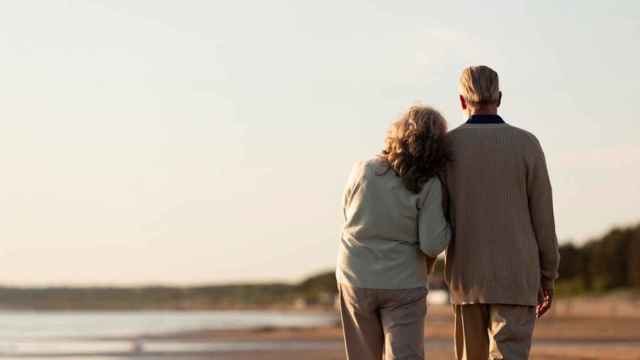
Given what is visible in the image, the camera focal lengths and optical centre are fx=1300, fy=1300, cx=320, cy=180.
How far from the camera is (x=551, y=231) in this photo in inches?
234

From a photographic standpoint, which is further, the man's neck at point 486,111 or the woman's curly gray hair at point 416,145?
the man's neck at point 486,111

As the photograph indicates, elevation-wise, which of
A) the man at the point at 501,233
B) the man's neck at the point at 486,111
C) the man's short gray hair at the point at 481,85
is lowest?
the man at the point at 501,233

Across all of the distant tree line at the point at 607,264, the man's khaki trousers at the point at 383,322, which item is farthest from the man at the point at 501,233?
the distant tree line at the point at 607,264

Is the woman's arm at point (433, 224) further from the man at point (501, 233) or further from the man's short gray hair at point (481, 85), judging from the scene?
the man's short gray hair at point (481, 85)

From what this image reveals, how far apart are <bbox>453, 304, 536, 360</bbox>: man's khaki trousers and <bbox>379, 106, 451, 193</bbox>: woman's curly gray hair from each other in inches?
26.7

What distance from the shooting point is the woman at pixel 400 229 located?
5.82 metres

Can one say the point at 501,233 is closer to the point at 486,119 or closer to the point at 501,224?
the point at 501,224

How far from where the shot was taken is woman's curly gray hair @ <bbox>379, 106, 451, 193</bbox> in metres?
5.81

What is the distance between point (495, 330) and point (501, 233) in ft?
1.48

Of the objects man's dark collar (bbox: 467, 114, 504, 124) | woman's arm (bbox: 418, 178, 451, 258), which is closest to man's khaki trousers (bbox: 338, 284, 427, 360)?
woman's arm (bbox: 418, 178, 451, 258)

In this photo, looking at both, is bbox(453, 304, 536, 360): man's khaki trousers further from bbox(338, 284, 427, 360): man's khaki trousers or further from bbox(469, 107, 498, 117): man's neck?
bbox(469, 107, 498, 117): man's neck

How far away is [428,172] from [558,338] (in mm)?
23596

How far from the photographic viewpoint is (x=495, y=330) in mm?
5984

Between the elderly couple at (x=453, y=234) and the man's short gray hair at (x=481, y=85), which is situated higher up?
the man's short gray hair at (x=481, y=85)
